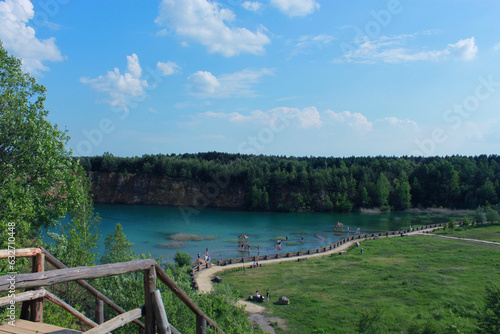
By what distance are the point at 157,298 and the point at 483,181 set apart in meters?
116

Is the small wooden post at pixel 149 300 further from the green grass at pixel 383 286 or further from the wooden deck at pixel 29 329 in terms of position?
the green grass at pixel 383 286

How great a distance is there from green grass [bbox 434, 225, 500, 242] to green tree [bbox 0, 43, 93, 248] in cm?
5101

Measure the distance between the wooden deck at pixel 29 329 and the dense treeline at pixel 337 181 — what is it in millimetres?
89134

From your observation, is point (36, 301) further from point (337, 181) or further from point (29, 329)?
point (337, 181)

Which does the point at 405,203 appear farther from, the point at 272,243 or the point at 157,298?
the point at 157,298

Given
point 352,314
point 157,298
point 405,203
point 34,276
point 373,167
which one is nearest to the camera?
point 34,276

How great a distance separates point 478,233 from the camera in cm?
5238

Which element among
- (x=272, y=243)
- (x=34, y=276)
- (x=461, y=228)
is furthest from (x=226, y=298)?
(x=461, y=228)

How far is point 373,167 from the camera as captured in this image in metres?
111

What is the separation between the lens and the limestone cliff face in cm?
10105

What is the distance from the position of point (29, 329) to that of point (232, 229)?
2241 inches

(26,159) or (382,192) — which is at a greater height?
(26,159)

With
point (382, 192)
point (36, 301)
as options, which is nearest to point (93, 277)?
point (36, 301)

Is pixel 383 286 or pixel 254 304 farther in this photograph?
pixel 383 286
